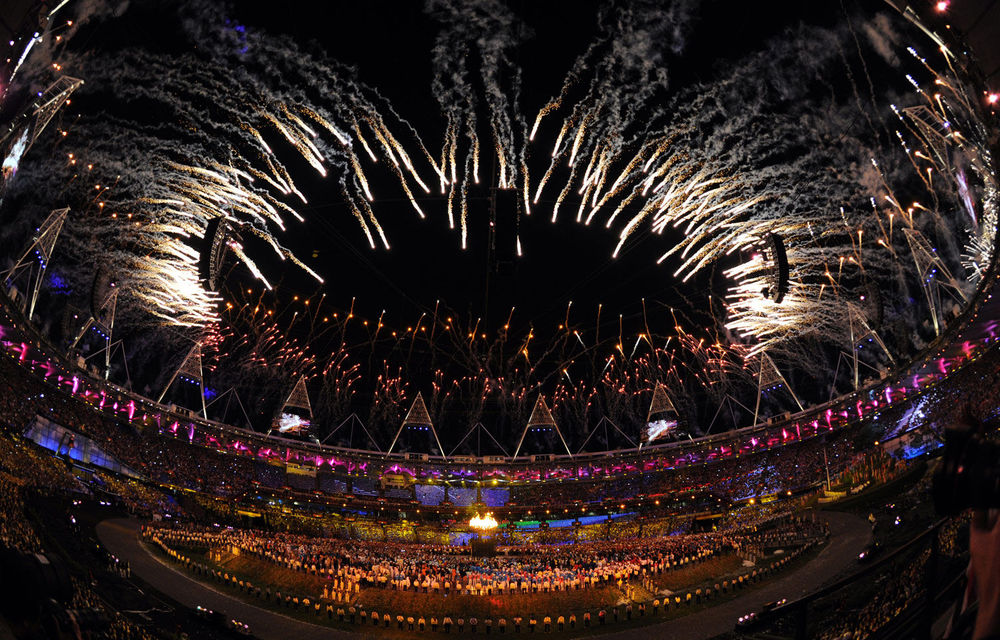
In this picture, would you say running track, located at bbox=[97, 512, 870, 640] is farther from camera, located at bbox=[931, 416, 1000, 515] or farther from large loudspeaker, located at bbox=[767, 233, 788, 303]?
camera, located at bbox=[931, 416, 1000, 515]

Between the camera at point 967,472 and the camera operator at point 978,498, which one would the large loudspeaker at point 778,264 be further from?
A: the camera at point 967,472

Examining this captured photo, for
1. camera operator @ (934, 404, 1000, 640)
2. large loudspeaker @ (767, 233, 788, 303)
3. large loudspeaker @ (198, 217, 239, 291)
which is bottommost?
large loudspeaker @ (198, 217, 239, 291)

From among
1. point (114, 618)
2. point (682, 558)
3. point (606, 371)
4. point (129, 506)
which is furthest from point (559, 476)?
point (114, 618)

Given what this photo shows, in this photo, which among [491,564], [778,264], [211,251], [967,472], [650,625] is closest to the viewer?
[967,472]

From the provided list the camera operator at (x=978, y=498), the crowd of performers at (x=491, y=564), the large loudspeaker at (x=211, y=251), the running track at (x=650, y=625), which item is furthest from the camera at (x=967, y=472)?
the crowd of performers at (x=491, y=564)

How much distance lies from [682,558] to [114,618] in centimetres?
2280

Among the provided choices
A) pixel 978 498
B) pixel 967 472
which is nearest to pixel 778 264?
pixel 967 472

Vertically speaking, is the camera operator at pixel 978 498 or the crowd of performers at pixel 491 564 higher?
the camera operator at pixel 978 498

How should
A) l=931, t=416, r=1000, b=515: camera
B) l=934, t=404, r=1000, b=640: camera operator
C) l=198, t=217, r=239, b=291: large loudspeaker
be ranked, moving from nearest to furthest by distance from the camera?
1. l=934, t=404, r=1000, b=640: camera operator
2. l=931, t=416, r=1000, b=515: camera
3. l=198, t=217, r=239, b=291: large loudspeaker

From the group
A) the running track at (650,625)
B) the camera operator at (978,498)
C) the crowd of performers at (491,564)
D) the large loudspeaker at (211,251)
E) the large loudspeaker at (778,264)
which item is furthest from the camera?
the crowd of performers at (491,564)

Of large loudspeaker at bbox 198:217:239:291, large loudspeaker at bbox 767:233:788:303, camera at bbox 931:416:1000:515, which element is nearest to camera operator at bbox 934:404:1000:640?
camera at bbox 931:416:1000:515

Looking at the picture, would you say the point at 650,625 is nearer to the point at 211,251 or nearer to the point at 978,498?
the point at 211,251

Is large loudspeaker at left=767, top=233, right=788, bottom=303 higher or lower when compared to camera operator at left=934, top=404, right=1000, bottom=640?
higher

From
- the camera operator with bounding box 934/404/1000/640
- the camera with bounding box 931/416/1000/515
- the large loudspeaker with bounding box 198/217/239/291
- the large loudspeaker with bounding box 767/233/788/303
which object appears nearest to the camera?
the camera operator with bounding box 934/404/1000/640
